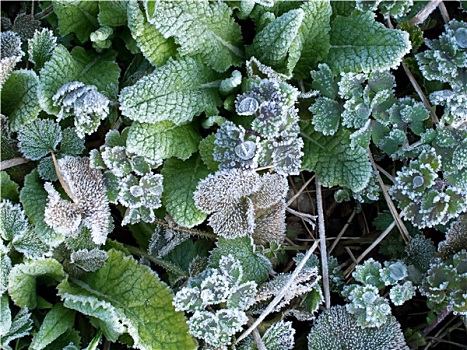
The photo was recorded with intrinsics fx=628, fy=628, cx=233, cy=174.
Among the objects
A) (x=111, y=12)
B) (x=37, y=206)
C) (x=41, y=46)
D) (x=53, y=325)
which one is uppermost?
(x=111, y=12)

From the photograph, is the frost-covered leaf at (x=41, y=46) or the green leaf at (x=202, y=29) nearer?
the green leaf at (x=202, y=29)

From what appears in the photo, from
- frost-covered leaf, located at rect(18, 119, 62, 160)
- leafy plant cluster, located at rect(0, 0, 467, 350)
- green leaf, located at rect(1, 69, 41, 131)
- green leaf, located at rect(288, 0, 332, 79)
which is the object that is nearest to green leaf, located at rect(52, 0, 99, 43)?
leafy plant cluster, located at rect(0, 0, 467, 350)

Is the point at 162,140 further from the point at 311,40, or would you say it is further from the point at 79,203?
the point at 311,40

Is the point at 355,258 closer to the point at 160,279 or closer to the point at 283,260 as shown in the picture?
the point at 283,260

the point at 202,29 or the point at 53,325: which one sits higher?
the point at 202,29

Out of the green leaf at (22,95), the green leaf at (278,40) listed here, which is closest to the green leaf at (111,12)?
the green leaf at (22,95)

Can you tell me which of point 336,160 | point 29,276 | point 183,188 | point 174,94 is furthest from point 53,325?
point 336,160

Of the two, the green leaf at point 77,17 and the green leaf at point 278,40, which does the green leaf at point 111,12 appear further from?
the green leaf at point 278,40

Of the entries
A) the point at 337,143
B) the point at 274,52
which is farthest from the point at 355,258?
the point at 274,52
